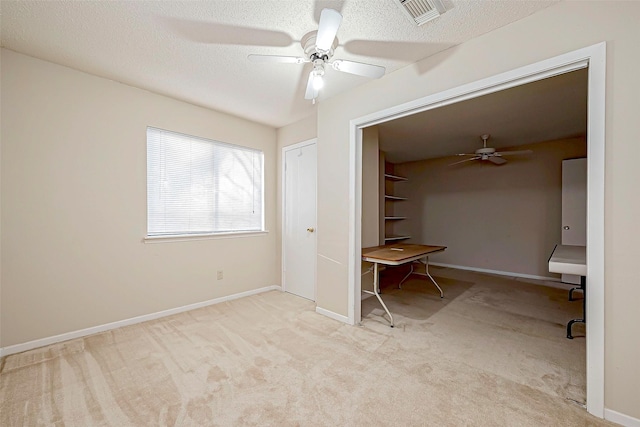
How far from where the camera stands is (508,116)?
3.40 m

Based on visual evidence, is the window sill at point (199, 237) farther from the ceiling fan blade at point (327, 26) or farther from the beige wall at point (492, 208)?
the beige wall at point (492, 208)

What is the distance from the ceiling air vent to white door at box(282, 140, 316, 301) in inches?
79.4

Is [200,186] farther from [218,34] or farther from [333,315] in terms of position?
[333,315]

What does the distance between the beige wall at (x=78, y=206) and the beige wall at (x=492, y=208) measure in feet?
16.8

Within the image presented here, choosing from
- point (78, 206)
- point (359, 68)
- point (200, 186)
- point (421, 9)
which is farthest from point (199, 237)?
point (421, 9)

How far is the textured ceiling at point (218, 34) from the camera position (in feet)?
5.56

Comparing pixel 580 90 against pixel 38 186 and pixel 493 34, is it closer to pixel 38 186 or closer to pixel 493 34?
pixel 493 34

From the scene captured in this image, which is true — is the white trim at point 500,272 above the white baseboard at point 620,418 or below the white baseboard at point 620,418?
below

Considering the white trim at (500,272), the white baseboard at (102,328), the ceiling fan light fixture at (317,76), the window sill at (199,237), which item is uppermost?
the ceiling fan light fixture at (317,76)

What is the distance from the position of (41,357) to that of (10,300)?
54cm

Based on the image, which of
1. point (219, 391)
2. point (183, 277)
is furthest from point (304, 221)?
point (219, 391)

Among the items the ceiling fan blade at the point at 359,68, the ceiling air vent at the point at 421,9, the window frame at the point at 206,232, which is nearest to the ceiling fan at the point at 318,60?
the ceiling fan blade at the point at 359,68

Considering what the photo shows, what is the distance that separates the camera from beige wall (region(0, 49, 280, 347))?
7.18ft

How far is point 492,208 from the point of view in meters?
5.38
